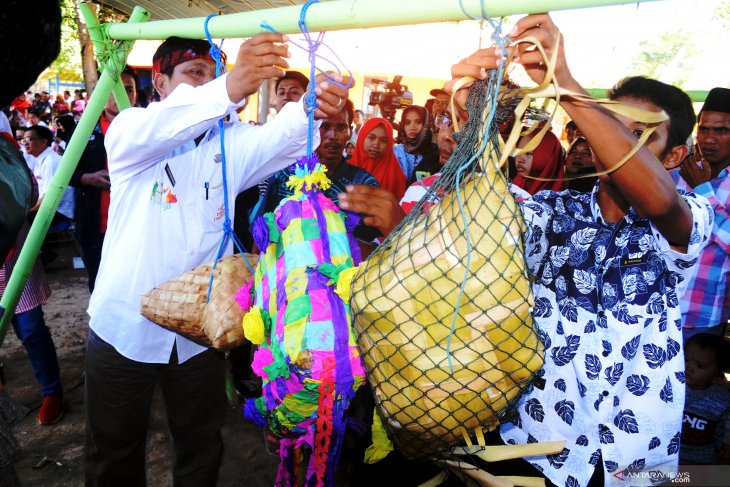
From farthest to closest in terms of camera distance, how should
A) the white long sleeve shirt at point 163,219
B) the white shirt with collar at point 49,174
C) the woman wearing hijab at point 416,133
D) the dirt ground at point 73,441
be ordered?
the woman wearing hijab at point 416,133 → the white shirt with collar at point 49,174 → the dirt ground at point 73,441 → the white long sleeve shirt at point 163,219

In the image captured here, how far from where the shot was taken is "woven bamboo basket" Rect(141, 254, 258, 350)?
1.51 metres

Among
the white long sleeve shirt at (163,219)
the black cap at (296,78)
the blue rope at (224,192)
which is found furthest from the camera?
the black cap at (296,78)

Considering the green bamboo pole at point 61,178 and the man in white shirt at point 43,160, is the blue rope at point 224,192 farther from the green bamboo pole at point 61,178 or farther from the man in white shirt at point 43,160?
the man in white shirt at point 43,160

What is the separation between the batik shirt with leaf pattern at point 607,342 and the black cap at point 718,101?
7.63ft

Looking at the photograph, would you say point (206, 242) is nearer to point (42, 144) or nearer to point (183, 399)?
point (183, 399)

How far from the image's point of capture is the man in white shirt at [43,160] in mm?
5547

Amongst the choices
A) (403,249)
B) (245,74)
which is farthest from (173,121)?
(403,249)

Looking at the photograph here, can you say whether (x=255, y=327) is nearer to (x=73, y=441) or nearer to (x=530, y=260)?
(x=530, y=260)

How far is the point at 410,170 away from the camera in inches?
211

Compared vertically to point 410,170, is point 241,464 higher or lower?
lower

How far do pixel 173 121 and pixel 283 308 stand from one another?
84 cm

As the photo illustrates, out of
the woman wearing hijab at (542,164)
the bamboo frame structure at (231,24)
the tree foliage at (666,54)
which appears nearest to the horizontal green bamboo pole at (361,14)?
the bamboo frame structure at (231,24)

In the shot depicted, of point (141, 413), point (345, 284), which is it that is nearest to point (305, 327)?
point (345, 284)

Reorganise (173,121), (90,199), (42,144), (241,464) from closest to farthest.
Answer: (173,121), (241,464), (90,199), (42,144)
